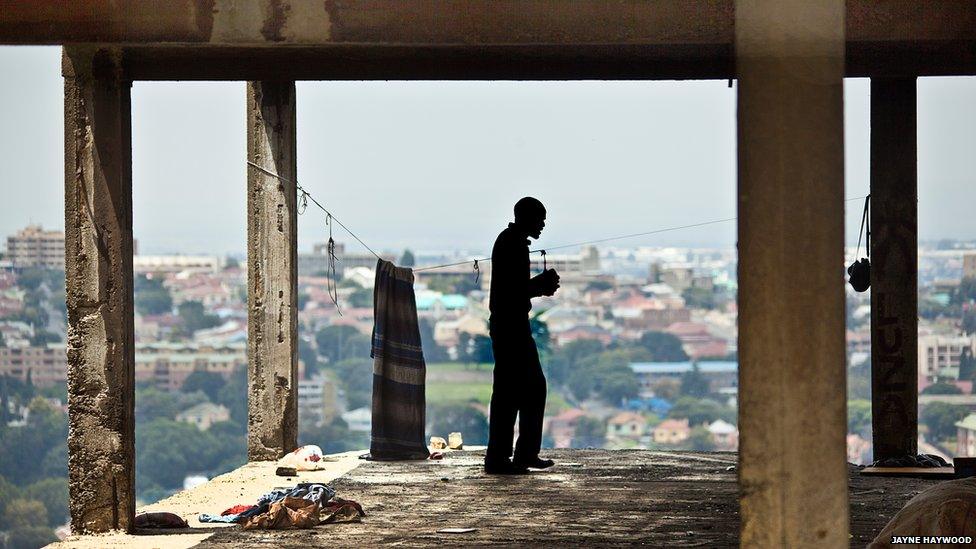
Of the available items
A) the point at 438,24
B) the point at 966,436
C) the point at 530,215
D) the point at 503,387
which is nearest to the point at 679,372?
the point at 966,436

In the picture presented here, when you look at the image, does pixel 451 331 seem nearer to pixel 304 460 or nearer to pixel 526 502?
pixel 304 460

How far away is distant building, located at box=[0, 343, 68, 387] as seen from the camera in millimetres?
40719

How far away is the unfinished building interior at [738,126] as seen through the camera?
15.1ft

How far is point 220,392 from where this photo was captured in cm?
4544

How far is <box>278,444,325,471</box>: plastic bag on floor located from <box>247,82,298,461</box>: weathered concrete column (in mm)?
318

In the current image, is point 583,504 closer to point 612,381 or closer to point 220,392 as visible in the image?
point 220,392

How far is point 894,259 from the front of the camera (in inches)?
429

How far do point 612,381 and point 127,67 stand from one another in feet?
139

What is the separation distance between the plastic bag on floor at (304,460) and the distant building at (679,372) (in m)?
39.0

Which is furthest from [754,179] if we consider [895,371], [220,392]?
[220,392]

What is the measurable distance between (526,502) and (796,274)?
5.26 m

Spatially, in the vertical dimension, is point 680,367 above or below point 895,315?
below

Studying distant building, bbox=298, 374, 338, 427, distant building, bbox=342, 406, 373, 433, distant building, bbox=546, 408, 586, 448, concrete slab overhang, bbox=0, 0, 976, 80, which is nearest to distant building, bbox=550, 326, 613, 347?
distant building, bbox=546, 408, 586, 448

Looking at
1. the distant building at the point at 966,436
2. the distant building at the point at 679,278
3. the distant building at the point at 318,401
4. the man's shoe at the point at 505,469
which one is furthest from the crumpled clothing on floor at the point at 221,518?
the distant building at the point at 679,278
